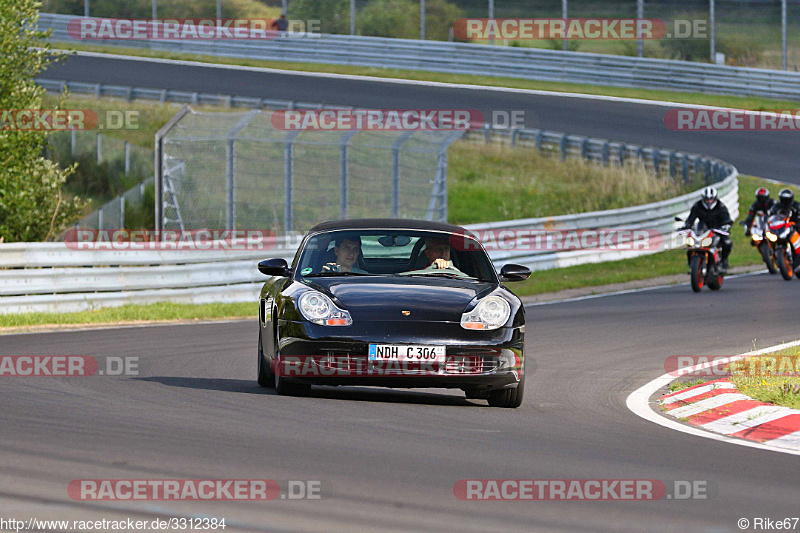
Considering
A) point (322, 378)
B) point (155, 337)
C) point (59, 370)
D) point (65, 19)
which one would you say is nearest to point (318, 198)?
point (155, 337)

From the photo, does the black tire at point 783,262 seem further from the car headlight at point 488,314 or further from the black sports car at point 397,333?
the car headlight at point 488,314

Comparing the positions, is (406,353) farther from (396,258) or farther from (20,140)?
(20,140)

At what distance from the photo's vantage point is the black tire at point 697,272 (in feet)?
69.3

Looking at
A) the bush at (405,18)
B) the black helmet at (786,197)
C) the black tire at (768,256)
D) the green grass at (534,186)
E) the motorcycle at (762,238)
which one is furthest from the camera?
the bush at (405,18)

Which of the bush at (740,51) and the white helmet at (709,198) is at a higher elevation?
the bush at (740,51)

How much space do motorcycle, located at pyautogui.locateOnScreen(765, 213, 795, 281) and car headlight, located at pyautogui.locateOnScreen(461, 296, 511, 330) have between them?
13.4 metres

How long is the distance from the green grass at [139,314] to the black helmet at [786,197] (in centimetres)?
868

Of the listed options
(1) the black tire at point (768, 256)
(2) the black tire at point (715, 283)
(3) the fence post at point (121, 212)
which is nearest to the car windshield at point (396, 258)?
(2) the black tire at point (715, 283)

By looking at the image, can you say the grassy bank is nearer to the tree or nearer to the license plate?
the license plate

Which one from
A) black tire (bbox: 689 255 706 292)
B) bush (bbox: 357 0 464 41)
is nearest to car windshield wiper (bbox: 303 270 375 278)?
black tire (bbox: 689 255 706 292)

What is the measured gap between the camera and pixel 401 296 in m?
9.65

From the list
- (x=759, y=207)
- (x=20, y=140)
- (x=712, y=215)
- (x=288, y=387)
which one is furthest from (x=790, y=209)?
(x=288, y=387)

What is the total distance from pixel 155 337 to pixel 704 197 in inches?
384

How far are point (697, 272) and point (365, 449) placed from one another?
1451 centimetres
